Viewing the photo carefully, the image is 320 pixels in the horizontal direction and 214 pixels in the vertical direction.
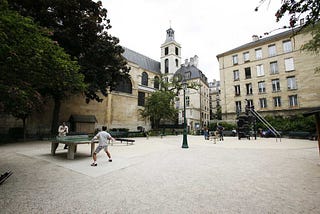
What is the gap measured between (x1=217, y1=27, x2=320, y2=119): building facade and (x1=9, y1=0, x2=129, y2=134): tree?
23456 mm

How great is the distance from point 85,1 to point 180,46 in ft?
140

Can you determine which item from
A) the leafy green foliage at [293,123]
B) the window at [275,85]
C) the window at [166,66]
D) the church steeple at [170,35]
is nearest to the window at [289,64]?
the window at [275,85]

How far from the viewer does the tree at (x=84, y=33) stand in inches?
557

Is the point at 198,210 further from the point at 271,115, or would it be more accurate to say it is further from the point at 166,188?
the point at 271,115

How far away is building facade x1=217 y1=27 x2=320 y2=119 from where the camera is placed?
26.8 meters

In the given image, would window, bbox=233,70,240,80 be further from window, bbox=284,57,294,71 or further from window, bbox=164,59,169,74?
window, bbox=164,59,169,74

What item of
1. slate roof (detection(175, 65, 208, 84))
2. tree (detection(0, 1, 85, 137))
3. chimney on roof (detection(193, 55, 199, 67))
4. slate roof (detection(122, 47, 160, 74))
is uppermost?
chimney on roof (detection(193, 55, 199, 67))

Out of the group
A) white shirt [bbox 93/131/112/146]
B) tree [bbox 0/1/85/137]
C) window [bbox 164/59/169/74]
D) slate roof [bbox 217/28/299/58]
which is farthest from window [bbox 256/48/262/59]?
tree [bbox 0/1/85/137]

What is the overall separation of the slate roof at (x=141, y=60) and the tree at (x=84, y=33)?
83.3 feet

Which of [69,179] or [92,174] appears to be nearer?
[69,179]

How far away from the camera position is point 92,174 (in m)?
5.47

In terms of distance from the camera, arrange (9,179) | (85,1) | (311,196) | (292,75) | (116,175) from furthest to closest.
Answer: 1. (292,75)
2. (85,1)
3. (116,175)
4. (9,179)
5. (311,196)

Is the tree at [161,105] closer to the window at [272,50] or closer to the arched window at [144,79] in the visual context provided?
the arched window at [144,79]

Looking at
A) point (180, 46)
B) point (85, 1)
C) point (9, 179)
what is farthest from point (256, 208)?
point (180, 46)
